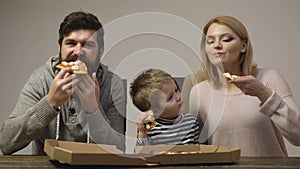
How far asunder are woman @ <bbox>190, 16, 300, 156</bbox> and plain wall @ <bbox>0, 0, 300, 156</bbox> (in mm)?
652

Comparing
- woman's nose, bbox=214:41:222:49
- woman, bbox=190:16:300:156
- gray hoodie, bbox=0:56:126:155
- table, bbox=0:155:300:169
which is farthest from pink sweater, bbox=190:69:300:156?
table, bbox=0:155:300:169

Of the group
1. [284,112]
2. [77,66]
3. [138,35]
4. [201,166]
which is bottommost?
[201,166]

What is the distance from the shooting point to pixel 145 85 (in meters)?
1.49

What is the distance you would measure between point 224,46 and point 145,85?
1.24 ft

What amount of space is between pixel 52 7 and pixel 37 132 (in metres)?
1.40

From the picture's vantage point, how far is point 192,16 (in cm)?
252

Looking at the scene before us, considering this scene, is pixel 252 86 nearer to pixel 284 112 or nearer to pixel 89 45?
pixel 284 112

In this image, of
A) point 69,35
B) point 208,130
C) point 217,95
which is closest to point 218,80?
point 217,95

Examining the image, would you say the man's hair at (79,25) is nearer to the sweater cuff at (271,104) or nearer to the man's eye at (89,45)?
the man's eye at (89,45)

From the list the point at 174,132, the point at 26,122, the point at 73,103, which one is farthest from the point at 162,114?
the point at 26,122

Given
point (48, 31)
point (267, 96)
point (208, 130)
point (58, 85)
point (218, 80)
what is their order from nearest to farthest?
point (58, 85) < point (267, 96) < point (208, 130) < point (218, 80) < point (48, 31)

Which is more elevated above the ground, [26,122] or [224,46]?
[224,46]

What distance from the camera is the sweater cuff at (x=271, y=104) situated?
1.45m

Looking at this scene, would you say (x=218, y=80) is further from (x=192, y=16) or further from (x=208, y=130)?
(x=192, y=16)
